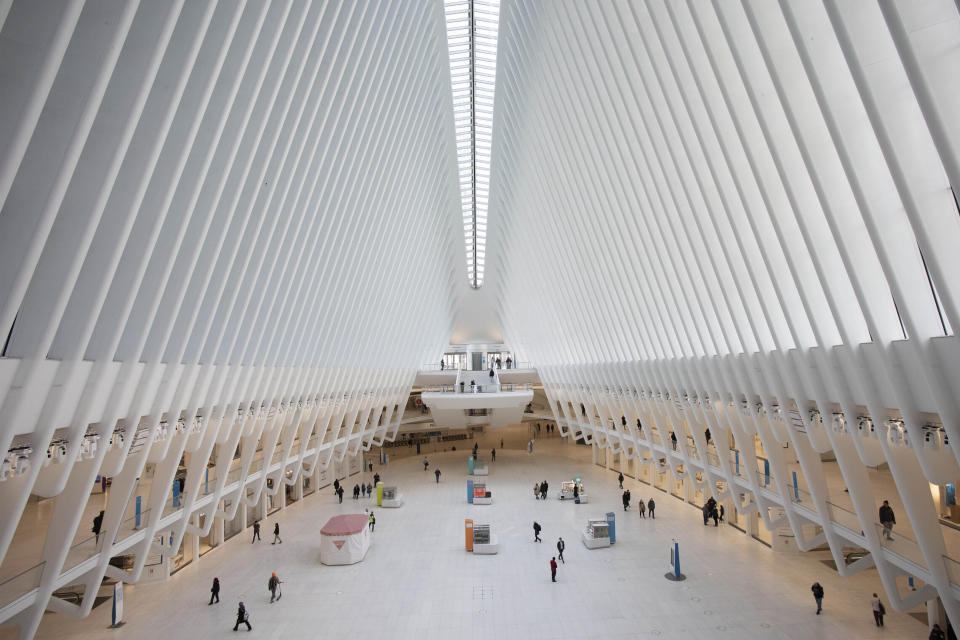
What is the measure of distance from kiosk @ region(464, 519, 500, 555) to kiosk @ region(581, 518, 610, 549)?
2.92 metres

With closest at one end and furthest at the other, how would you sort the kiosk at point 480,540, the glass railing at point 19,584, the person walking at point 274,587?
1. the glass railing at point 19,584
2. the person walking at point 274,587
3. the kiosk at point 480,540

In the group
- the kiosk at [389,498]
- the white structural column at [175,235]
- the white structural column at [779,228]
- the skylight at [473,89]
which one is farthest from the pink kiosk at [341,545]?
the skylight at [473,89]

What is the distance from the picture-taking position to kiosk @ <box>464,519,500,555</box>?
16.1 metres

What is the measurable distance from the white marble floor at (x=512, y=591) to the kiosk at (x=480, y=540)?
0.33 metres

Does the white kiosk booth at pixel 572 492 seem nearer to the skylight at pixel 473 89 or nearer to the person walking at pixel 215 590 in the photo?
the person walking at pixel 215 590

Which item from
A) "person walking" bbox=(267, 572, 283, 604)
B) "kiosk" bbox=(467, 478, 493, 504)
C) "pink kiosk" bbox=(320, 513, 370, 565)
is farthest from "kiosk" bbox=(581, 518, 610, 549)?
"person walking" bbox=(267, 572, 283, 604)

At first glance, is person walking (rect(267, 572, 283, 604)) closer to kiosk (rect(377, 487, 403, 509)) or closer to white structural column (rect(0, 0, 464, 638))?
white structural column (rect(0, 0, 464, 638))

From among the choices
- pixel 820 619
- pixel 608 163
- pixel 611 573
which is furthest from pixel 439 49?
pixel 820 619

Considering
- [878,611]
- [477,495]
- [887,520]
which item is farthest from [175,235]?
[477,495]

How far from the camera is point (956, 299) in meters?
5.53

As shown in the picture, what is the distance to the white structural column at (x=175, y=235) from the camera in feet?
17.3

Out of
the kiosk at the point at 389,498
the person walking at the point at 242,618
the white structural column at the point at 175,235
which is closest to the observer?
the white structural column at the point at 175,235

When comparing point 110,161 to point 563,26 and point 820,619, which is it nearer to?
point 563,26

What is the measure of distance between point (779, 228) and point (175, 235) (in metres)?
9.16
